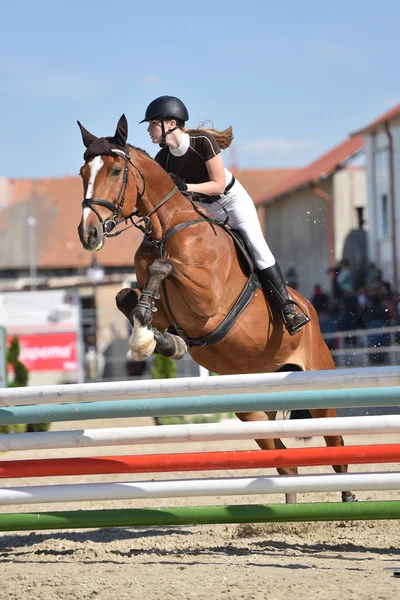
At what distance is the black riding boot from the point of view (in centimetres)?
571

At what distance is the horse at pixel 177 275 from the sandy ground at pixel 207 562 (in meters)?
0.67

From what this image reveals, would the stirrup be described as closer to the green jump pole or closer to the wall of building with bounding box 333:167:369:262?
the green jump pole

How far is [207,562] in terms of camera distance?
4402 millimetres

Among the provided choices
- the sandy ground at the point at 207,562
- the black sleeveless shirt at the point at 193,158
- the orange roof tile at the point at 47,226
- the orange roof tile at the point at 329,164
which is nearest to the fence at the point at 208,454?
the sandy ground at the point at 207,562

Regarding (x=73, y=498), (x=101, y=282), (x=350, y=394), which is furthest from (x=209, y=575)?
(x=101, y=282)

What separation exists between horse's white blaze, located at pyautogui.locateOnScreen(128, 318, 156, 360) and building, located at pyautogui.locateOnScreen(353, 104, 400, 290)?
16005 millimetres

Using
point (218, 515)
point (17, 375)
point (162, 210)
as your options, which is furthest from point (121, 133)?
point (17, 375)

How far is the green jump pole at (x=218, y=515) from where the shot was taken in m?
4.36

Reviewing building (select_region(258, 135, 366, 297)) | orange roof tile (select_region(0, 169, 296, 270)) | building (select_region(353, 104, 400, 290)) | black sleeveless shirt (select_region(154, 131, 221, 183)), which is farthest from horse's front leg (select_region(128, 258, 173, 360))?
orange roof tile (select_region(0, 169, 296, 270))

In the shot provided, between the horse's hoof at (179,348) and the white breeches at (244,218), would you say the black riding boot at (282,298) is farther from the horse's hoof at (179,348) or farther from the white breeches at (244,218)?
the horse's hoof at (179,348)

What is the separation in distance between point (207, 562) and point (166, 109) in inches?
105

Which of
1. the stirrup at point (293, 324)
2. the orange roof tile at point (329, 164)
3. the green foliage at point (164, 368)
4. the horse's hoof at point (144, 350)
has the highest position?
the orange roof tile at point (329, 164)

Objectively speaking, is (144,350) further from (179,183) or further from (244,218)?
(244,218)

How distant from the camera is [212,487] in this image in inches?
172
